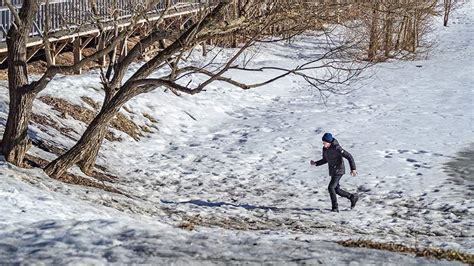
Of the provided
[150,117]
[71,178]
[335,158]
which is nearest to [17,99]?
[71,178]

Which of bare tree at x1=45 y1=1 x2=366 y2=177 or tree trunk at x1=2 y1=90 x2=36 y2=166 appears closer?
bare tree at x1=45 y1=1 x2=366 y2=177

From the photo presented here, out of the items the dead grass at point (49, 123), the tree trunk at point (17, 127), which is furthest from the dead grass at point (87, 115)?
the tree trunk at point (17, 127)

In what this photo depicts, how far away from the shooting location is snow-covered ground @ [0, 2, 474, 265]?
7102 millimetres

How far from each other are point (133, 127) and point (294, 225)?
7968 mm

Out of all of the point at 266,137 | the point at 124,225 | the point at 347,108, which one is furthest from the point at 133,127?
the point at 124,225

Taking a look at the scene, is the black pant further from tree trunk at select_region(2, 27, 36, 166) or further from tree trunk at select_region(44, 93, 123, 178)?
tree trunk at select_region(2, 27, 36, 166)

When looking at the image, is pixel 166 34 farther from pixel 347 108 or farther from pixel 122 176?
pixel 347 108

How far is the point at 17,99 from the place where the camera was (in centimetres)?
1100

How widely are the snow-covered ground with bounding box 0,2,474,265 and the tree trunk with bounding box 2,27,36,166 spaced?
62cm

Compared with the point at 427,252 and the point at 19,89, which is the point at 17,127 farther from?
the point at 427,252

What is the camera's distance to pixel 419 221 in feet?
39.7

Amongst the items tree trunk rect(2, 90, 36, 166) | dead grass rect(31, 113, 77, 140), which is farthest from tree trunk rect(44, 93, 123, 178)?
dead grass rect(31, 113, 77, 140)

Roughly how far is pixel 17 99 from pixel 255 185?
542cm

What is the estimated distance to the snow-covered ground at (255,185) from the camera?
7.10 m
